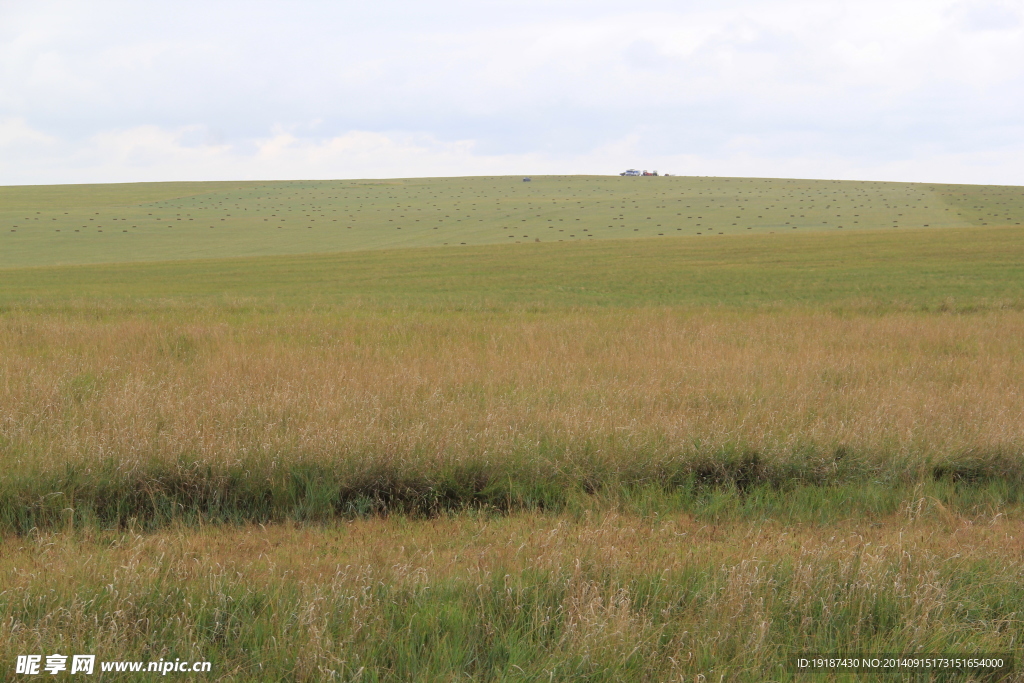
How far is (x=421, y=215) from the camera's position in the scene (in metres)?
93.2

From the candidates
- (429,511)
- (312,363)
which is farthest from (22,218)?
(429,511)

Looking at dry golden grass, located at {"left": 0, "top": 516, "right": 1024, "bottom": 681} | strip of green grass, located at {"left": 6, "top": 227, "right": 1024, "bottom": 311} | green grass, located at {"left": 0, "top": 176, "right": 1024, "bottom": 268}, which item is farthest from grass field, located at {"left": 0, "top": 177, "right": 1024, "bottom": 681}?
green grass, located at {"left": 0, "top": 176, "right": 1024, "bottom": 268}

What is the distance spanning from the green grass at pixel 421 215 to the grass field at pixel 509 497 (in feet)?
160

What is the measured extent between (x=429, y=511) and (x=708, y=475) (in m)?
2.67

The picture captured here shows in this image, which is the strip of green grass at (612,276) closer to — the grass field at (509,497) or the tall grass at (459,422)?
the grass field at (509,497)

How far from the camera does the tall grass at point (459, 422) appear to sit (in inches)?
239

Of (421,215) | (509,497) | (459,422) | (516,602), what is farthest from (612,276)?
(421,215)

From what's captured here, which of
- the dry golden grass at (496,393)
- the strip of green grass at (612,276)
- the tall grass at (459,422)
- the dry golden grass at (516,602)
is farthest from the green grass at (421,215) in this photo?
the dry golden grass at (516,602)

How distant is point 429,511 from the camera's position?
6.11m

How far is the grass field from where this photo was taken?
12.1 ft

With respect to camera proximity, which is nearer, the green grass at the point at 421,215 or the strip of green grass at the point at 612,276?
the strip of green grass at the point at 612,276

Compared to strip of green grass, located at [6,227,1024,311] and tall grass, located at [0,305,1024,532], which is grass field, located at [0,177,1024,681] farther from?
strip of green grass, located at [6,227,1024,311]

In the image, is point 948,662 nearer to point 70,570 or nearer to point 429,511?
point 429,511

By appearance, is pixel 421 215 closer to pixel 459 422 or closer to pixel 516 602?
pixel 459 422
